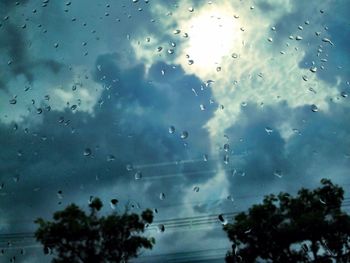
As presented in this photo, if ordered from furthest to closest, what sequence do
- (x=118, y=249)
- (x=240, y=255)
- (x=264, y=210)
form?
(x=264, y=210), (x=240, y=255), (x=118, y=249)

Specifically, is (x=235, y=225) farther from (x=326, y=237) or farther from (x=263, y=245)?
(x=326, y=237)

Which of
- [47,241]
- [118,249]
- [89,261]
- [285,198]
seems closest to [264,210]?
[285,198]

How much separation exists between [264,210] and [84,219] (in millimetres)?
6462

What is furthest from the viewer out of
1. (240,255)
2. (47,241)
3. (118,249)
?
(240,255)

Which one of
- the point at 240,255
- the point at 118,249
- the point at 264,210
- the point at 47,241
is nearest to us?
the point at 47,241

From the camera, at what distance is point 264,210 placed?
1266 centimetres

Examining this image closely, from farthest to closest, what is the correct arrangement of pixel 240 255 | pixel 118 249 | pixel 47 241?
pixel 240 255 < pixel 118 249 < pixel 47 241

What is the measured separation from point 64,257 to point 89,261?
658 millimetres

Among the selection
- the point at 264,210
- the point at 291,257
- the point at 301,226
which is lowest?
the point at 291,257

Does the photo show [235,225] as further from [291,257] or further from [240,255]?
[291,257]

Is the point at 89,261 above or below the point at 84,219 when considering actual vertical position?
below

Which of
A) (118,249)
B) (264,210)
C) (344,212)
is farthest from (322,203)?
(118,249)

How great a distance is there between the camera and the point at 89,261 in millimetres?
9383

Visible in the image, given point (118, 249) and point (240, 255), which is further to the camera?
point (240, 255)
